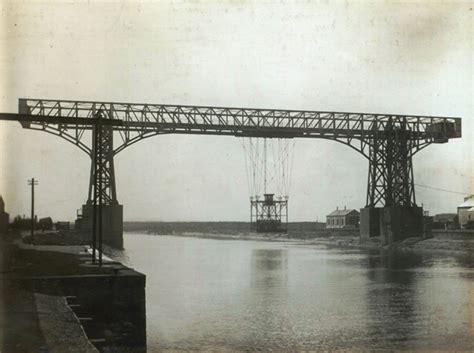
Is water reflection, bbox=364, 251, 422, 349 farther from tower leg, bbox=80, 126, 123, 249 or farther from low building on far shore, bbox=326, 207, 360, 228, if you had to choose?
low building on far shore, bbox=326, 207, 360, 228

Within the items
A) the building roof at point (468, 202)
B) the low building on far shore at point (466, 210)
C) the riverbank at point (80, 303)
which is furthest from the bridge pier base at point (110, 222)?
the building roof at point (468, 202)

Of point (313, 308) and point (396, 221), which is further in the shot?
point (396, 221)

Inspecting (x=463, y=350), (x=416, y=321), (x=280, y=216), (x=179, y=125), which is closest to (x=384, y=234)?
(x=179, y=125)

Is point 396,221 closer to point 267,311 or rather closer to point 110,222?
point 110,222

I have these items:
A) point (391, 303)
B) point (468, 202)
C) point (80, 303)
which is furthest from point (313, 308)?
point (468, 202)

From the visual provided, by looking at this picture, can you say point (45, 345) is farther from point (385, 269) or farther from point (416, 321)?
point (385, 269)

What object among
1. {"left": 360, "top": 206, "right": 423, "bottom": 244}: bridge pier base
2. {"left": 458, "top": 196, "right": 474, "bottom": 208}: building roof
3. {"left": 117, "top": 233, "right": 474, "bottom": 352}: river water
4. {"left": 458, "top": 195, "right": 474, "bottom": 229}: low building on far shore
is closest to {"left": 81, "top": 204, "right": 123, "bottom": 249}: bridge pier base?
{"left": 117, "top": 233, "right": 474, "bottom": 352}: river water

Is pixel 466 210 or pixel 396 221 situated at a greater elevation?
pixel 466 210
